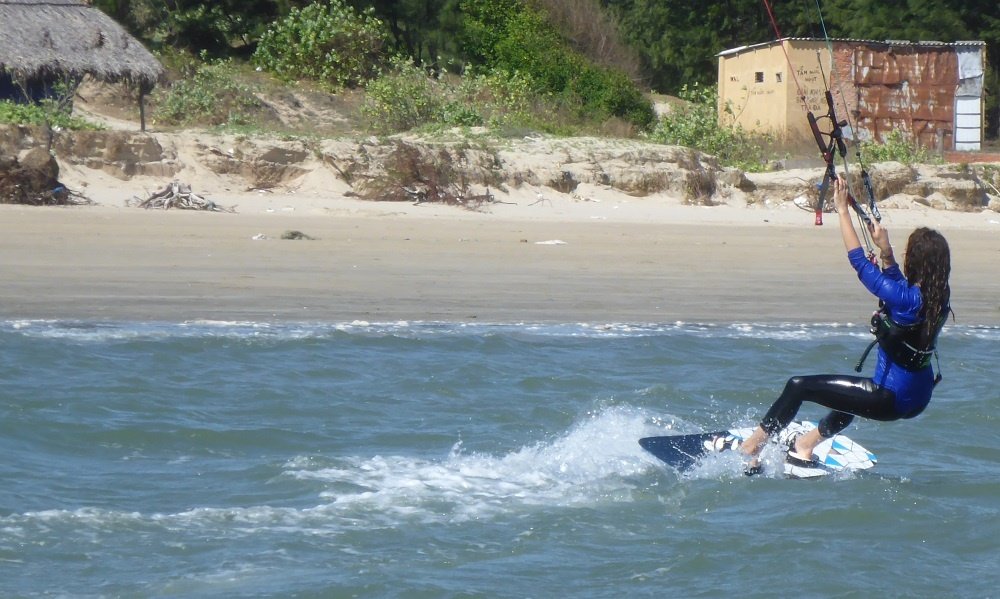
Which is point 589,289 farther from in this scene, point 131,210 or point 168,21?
point 168,21

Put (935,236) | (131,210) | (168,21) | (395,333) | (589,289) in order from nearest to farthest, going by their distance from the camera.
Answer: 1. (935,236)
2. (395,333)
3. (589,289)
4. (131,210)
5. (168,21)

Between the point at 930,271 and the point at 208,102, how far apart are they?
17628 millimetres

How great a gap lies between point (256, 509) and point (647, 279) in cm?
723

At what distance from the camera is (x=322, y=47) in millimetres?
26328

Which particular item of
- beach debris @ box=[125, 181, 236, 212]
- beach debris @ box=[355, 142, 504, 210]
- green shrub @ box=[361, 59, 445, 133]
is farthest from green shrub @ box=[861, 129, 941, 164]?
beach debris @ box=[125, 181, 236, 212]

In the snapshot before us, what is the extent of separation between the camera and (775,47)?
2795 cm

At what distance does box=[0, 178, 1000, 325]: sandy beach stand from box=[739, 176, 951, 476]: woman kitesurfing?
4.59 m

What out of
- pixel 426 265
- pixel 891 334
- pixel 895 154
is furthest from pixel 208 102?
pixel 891 334

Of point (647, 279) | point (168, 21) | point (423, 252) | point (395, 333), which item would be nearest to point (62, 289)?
point (395, 333)

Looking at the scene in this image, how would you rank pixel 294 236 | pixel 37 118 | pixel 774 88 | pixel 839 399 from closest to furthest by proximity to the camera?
1. pixel 839 399
2. pixel 294 236
3. pixel 37 118
4. pixel 774 88

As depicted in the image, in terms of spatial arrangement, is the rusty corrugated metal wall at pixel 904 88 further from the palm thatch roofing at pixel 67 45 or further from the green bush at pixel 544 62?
the palm thatch roofing at pixel 67 45

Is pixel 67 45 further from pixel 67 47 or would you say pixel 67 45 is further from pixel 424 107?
pixel 424 107

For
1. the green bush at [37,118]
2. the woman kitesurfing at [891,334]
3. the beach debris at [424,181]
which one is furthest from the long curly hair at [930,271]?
the green bush at [37,118]

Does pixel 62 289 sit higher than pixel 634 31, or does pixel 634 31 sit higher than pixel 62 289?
pixel 634 31
